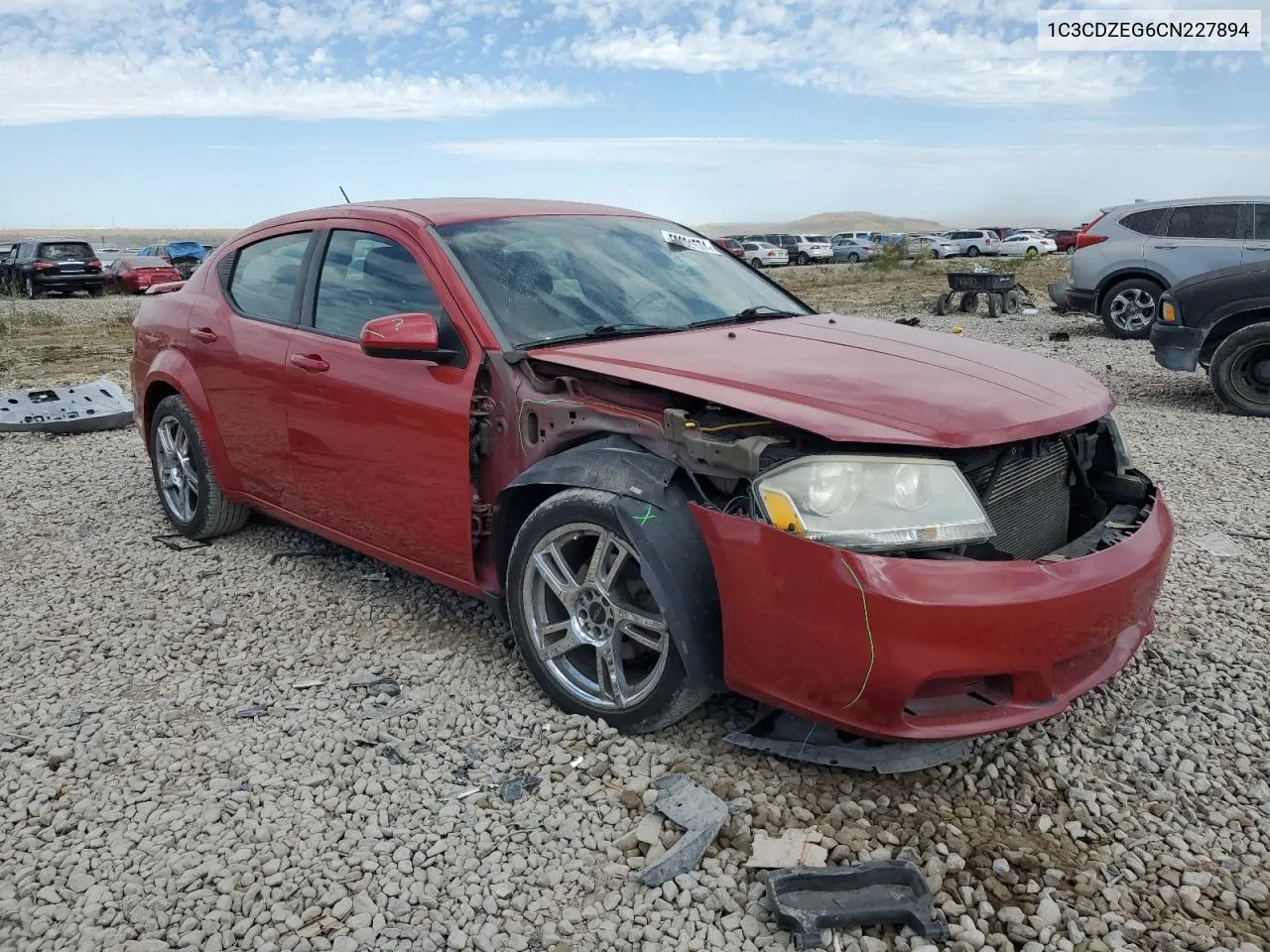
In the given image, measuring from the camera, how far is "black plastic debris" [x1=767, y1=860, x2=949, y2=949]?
230 cm

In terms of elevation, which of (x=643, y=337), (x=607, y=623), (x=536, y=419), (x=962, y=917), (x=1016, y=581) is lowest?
(x=962, y=917)

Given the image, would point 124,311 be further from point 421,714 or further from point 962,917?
point 962,917

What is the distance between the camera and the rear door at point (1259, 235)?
11.8 metres

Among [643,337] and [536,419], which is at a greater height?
[643,337]

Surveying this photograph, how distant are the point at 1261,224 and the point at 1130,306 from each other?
1.64m

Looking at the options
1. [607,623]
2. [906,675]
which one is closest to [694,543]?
[607,623]

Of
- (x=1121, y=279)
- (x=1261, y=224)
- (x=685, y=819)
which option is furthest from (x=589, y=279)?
(x=1261, y=224)

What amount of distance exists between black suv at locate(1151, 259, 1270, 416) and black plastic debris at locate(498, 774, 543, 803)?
7205mm

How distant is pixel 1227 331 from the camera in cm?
824

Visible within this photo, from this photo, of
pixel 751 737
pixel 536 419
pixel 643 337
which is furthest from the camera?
pixel 643 337

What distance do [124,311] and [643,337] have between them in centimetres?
2133

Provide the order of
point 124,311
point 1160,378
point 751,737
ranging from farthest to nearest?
point 124,311, point 1160,378, point 751,737

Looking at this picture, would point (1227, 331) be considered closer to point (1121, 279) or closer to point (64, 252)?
point (1121, 279)

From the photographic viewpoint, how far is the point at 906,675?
2.49m
